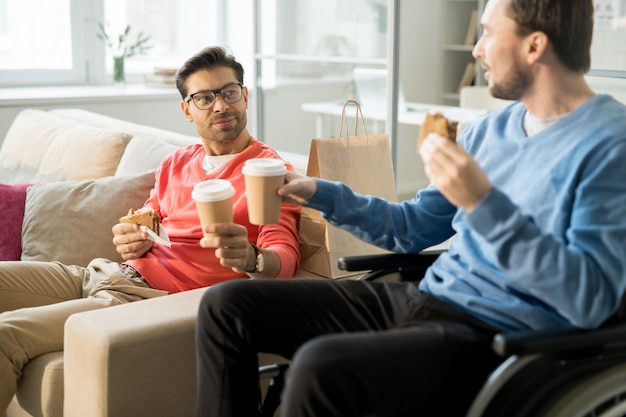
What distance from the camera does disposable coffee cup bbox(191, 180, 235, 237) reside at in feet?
5.48

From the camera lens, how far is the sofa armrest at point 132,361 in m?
1.72

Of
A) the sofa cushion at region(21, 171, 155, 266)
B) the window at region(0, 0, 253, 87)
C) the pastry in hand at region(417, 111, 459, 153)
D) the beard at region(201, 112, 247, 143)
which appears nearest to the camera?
the pastry in hand at region(417, 111, 459, 153)

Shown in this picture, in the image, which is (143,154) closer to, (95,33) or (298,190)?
(298,190)

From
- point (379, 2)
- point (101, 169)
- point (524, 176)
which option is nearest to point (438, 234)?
point (524, 176)

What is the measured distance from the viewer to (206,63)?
222cm

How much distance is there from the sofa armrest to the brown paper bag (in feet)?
1.33

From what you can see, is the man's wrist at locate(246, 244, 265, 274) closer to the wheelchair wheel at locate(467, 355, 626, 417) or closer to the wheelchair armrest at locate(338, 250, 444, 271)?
the wheelchair armrest at locate(338, 250, 444, 271)

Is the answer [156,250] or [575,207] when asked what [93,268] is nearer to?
[156,250]

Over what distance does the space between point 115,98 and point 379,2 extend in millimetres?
1581

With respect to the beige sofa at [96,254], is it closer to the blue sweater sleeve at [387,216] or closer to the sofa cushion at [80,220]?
the sofa cushion at [80,220]

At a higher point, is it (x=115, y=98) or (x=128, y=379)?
(x=115, y=98)

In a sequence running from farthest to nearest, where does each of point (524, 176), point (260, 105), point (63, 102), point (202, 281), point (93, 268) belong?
point (260, 105), point (63, 102), point (93, 268), point (202, 281), point (524, 176)

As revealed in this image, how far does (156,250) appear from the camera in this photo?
221 cm

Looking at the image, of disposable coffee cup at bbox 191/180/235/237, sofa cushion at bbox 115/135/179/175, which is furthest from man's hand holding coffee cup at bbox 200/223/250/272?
sofa cushion at bbox 115/135/179/175
